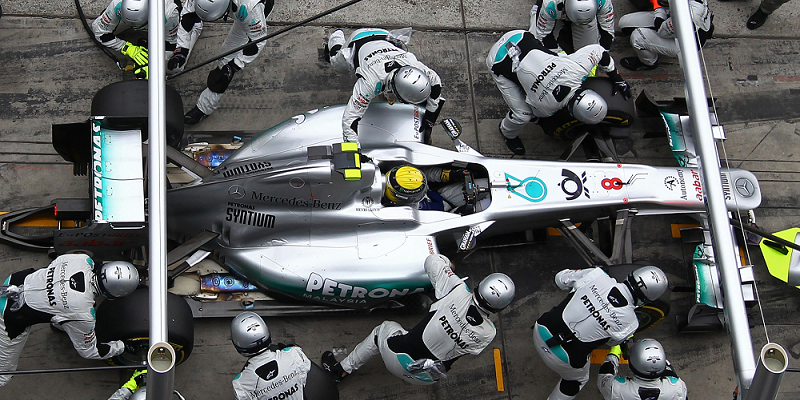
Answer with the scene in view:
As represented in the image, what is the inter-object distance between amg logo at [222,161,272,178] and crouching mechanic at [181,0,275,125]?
1.17m

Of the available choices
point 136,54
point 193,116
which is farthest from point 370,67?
point 136,54

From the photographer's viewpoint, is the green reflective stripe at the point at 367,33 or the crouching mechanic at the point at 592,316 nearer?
the crouching mechanic at the point at 592,316

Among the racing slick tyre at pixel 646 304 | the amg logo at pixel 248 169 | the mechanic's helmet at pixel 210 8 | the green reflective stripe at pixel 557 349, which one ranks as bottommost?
the green reflective stripe at pixel 557 349

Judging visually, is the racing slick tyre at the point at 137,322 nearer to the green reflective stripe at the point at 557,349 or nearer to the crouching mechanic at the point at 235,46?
the crouching mechanic at the point at 235,46

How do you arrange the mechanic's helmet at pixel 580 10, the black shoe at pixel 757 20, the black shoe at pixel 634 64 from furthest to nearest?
the black shoe at pixel 757 20
the black shoe at pixel 634 64
the mechanic's helmet at pixel 580 10

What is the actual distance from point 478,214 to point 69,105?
414cm

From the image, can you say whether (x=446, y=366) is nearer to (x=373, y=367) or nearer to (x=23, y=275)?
(x=373, y=367)

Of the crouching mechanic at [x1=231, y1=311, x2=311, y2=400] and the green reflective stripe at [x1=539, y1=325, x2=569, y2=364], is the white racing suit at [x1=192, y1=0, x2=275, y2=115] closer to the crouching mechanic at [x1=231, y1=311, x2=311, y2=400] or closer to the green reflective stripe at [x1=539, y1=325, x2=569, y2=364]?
the crouching mechanic at [x1=231, y1=311, x2=311, y2=400]

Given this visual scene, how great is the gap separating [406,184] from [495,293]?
118cm

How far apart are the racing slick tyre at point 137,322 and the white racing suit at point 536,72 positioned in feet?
11.8

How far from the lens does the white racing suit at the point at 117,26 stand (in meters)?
6.45

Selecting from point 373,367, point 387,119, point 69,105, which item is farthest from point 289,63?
point 373,367

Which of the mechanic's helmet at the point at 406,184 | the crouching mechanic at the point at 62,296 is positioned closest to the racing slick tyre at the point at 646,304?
the mechanic's helmet at the point at 406,184

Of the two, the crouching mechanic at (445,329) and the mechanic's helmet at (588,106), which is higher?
the mechanic's helmet at (588,106)
